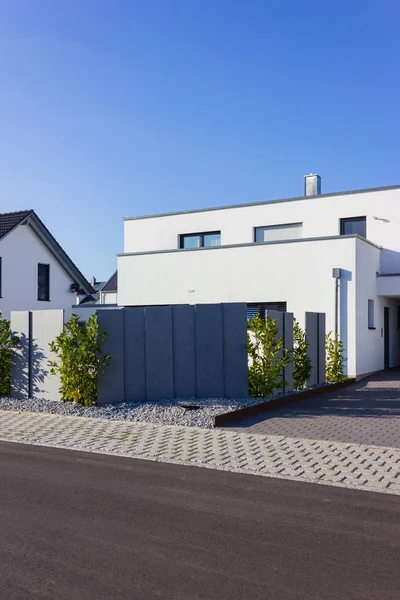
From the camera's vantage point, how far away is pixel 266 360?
39.5 feet

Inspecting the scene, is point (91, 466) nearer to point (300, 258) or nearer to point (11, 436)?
point (11, 436)

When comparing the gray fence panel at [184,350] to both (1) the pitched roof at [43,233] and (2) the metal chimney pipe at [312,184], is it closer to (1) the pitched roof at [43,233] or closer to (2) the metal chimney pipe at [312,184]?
(2) the metal chimney pipe at [312,184]

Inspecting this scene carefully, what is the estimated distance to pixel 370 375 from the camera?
A: 18.2m

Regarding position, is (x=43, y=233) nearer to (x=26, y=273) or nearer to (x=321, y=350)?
(x=26, y=273)

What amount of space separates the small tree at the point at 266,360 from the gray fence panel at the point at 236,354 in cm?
31

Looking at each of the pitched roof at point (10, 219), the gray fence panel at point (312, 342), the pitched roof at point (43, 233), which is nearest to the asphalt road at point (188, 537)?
the gray fence panel at point (312, 342)

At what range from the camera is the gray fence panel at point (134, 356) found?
37.2ft

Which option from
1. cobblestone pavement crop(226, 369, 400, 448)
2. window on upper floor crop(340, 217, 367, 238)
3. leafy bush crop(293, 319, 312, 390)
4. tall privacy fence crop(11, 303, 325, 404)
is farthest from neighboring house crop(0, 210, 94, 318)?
cobblestone pavement crop(226, 369, 400, 448)

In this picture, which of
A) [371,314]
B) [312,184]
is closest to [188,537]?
[371,314]

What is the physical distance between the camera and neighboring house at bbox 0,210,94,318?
24.5m

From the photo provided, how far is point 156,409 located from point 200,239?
12.8 m

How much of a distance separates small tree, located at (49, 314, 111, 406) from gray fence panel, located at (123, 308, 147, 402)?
1.65 ft

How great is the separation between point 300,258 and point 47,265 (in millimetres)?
13173

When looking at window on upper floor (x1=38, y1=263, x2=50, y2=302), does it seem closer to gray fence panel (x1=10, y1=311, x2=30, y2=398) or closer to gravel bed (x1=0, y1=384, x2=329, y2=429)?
gray fence panel (x1=10, y1=311, x2=30, y2=398)
